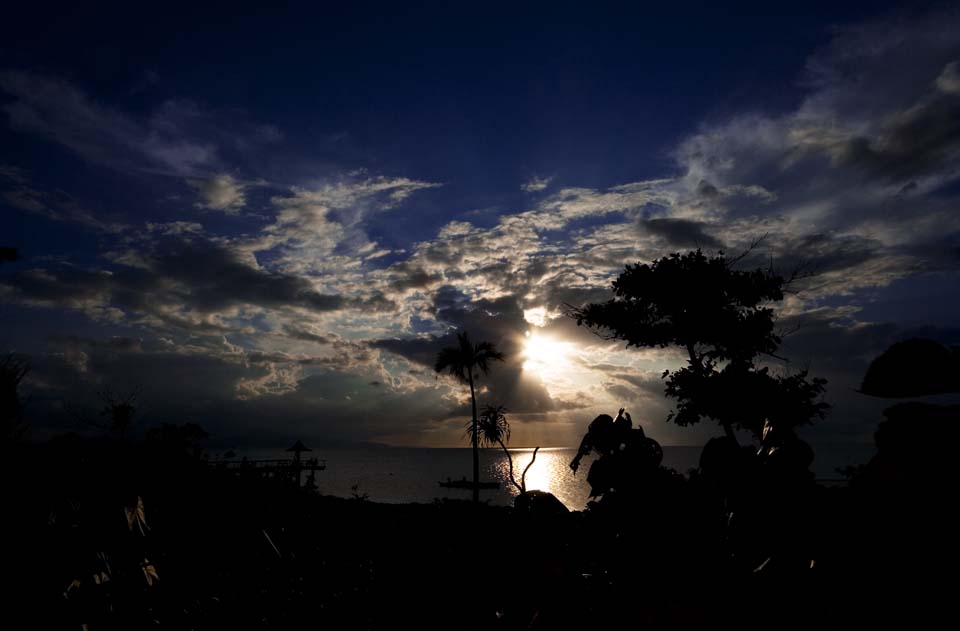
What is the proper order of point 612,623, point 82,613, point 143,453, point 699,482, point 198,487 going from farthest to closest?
point 198,487
point 143,453
point 82,613
point 699,482
point 612,623

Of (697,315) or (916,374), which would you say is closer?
(916,374)

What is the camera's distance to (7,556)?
9.52 feet

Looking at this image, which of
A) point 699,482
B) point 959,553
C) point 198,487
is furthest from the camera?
point 198,487

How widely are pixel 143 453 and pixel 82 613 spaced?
5561 mm

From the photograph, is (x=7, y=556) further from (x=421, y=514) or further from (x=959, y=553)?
(x=421, y=514)

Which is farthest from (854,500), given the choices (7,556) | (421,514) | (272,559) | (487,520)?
(421,514)

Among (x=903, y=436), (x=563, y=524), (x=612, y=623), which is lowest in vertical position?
(x=612, y=623)

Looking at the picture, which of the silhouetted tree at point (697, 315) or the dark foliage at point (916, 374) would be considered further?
the silhouetted tree at point (697, 315)

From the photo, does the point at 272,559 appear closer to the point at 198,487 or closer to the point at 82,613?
the point at 198,487

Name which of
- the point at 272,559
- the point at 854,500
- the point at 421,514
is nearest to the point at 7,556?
the point at 854,500

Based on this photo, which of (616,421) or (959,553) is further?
(616,421)

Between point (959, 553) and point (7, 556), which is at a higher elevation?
point (959, 553)

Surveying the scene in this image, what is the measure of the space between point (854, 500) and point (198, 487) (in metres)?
10.2

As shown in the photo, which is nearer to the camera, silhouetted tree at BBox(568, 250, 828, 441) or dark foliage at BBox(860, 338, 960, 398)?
dark foliage at BBox(860, 338, 960, 398)
